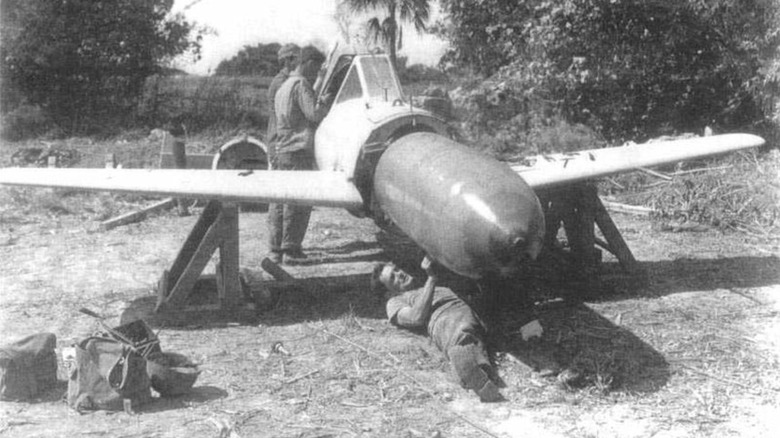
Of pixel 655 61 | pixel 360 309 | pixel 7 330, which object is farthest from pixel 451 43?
pixel 7 330

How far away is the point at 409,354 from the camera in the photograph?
18.2 ft

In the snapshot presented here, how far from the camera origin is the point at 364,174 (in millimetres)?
6504

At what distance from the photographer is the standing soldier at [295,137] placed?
8.30m

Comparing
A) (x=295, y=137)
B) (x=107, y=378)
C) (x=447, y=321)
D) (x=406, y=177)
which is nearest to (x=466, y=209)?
(x=406, y=177)

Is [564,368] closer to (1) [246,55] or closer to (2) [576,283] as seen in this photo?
(2) [576,283]

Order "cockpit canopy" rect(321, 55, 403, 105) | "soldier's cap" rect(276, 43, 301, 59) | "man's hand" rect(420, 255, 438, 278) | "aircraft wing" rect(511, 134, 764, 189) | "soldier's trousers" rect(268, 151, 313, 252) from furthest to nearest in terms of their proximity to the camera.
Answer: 1. "soldier's cap" rect(276, 43, 301, 59)
2. "soldier's trousers" rect(268, 151, 313, 252)
3. "cockpit canopy" rect(321, 55, 403, 105)
4. "aircraft wing" rect(511, 134, 764, 189)
5. "man's hand" rect(420, 255, 438, 278)

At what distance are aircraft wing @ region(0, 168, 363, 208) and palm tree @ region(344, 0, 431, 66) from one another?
17.4m

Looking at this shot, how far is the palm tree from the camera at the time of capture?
77.6ft

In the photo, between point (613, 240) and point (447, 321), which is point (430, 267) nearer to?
point (447, 321)

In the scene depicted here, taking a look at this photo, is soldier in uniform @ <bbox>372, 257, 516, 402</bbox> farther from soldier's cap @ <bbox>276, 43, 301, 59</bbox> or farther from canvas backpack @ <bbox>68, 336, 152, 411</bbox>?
soldier's cap @ <bbox>276, 43, 301, 59</bbox>

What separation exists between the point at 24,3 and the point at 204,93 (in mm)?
5617

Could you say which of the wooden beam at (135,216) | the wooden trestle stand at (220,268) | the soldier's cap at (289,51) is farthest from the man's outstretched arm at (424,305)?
the wooden beam at (135,216)

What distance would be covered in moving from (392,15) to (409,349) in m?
19.6

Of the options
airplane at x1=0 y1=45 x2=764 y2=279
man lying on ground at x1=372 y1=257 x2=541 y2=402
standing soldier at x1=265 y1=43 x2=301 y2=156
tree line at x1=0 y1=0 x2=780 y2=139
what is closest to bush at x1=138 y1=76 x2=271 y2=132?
tree line at x1=0 y1=0 x2=780 y2=139
